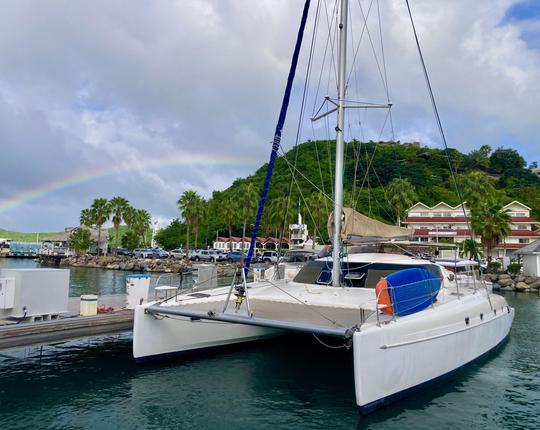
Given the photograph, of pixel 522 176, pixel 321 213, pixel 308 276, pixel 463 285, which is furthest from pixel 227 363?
pixel 522 176

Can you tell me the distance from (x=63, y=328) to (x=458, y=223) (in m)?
67.7

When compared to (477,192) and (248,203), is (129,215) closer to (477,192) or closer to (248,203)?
(248,203)

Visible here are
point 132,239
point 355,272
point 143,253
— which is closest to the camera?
point 355,272

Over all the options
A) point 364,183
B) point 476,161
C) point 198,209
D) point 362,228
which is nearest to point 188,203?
point 198,209

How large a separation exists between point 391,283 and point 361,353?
72.6 inches

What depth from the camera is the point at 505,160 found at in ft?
376

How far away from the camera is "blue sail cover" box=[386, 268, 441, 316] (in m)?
7.32

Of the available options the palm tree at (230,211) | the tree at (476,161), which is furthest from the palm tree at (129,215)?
the tree at (476,161)

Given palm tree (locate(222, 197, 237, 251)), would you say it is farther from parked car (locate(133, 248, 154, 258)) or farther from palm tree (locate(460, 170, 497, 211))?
palm tree (locate(460, 170, 497, 211))

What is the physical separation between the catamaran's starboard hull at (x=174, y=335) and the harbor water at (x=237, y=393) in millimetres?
317

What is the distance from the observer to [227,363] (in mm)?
9633

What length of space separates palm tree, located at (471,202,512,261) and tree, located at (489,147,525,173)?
81.9 metres

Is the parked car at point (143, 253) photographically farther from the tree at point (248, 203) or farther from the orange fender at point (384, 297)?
the orange fender at point (384, 297)

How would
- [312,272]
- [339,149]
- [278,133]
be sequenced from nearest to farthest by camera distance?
[278,133] < [339,149] < [312,272]
